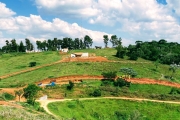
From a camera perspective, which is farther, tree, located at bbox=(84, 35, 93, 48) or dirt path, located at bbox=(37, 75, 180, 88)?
tree, located at bbox=(84, 35, 93, 48)

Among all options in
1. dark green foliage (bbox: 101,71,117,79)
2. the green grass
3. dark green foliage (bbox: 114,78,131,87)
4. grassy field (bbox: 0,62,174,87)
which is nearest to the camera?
dark green foliage (bbox: 114,78,131,87)

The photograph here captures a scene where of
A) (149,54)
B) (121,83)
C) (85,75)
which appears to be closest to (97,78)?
(85,75)

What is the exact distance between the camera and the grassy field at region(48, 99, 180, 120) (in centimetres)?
5816

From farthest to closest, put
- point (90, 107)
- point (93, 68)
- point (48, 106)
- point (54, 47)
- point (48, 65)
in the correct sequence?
1. point (54, 47)
2. point (48, 65)
3. point (93, 68)
4. point (90, 107)
5. point (48, 106)

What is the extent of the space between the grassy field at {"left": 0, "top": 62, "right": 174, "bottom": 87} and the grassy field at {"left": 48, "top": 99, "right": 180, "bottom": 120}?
21922mm

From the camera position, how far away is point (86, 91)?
2793 inches

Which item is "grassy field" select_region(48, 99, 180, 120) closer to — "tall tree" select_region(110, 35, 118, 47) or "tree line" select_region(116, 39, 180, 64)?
"tree line" select_region(116, 39, 180, 64)

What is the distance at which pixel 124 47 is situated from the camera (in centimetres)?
11994

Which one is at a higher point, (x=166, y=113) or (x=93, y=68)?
(x=93, y=68)

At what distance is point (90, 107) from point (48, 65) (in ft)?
131

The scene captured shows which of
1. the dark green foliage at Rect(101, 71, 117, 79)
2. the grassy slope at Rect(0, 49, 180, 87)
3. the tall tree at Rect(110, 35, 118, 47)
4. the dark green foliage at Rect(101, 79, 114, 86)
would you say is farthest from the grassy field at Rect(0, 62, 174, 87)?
the tall tree at Rect(110, 35, 118, 47)

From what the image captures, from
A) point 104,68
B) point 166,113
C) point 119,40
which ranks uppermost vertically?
point 119,40

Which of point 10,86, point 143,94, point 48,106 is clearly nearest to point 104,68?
point 143,94

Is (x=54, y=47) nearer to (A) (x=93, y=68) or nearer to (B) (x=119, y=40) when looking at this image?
(B) (x=119, y=40)
